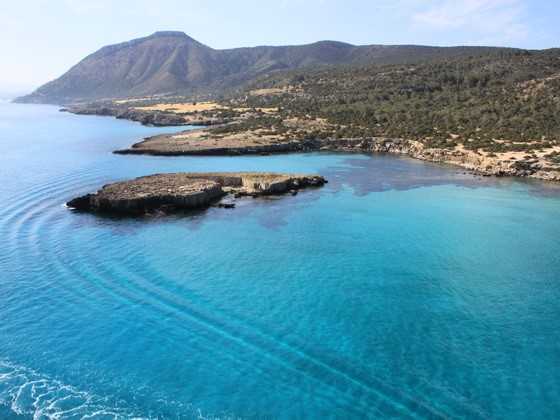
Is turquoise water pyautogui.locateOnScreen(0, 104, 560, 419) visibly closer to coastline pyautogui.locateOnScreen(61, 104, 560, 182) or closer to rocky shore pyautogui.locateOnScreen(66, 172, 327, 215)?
rocky shore pyautogui.locateOnScreen(66, 172, 327, 215)

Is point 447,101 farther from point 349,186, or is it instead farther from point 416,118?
point 349,186

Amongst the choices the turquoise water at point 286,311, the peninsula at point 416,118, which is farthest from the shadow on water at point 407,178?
the turquoise water at point 286,311

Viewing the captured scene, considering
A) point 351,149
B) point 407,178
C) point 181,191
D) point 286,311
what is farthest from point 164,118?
point 286,311

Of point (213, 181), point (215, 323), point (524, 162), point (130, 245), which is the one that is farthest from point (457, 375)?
point (524, 162)

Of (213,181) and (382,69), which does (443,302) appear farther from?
(382,69)

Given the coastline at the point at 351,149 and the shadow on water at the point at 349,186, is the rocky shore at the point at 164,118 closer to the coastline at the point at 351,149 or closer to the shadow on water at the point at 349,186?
the coastline at the point at 351,149

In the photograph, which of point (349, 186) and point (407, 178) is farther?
point (407, 178)
